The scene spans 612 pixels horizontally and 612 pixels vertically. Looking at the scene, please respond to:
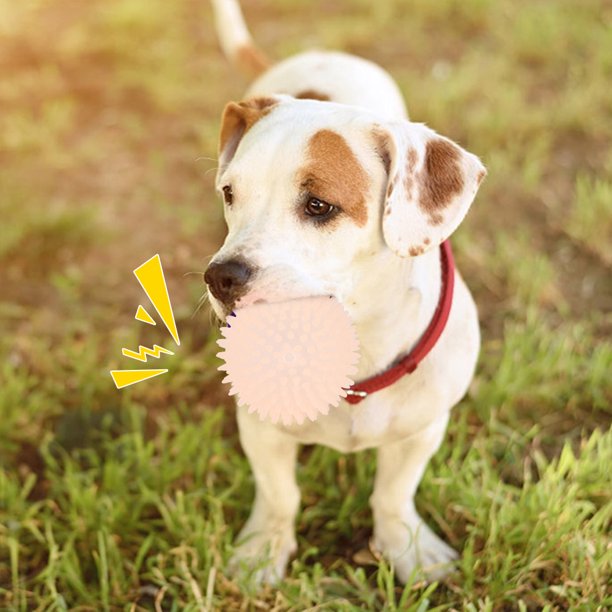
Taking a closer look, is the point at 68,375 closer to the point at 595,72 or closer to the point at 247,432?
the point at 247,432

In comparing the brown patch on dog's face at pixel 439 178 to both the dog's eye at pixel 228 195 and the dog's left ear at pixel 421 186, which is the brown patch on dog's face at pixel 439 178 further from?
the dog's eye at pixel 228 195

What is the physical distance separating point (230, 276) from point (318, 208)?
26 cm

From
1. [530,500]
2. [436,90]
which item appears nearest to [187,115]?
[436,90]

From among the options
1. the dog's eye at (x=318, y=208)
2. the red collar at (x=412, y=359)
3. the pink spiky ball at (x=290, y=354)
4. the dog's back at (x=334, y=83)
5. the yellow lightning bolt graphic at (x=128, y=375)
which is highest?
the dog's eye at (x=318, y=208)

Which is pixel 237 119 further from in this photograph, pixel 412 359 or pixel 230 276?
pixel 412 359

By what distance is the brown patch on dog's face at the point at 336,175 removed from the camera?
178 cm

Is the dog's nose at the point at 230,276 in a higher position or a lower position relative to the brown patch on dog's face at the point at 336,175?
lower

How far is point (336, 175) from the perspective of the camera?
1801 millimetres

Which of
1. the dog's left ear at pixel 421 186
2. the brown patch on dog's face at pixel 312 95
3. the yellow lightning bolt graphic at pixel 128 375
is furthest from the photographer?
the yellow lightning bolt graphic at pixel 128 375

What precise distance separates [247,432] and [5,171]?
2.68m

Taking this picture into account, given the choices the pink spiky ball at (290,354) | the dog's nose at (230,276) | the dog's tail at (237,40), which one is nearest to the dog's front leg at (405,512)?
the pink spiky ball at (290,354)

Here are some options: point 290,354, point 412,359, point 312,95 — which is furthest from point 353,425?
point 312,95

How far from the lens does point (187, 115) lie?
493cm

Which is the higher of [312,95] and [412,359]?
[312,95]
